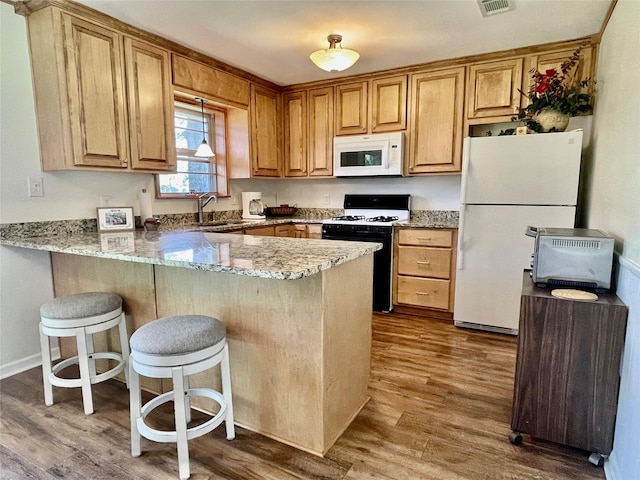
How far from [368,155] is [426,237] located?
1.04 metres

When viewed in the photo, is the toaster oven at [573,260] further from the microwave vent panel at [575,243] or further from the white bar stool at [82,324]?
the white bar stool at [82,324]

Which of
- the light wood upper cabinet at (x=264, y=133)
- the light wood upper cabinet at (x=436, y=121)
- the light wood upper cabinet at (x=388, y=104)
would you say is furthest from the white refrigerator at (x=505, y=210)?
the light wood upper cabinet at (x=264, y=133)

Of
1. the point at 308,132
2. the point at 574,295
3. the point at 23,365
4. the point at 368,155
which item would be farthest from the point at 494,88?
the point at 23,365

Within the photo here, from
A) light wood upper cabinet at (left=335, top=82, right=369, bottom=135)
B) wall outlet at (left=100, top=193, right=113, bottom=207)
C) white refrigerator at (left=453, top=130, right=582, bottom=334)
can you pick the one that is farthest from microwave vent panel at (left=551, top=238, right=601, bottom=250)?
wall outlet at (left=100, top=193, right=113, bottom=207)

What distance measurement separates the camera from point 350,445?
5.31ft

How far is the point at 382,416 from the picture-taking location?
1.84m

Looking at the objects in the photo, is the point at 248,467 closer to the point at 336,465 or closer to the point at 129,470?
the point at 336,465

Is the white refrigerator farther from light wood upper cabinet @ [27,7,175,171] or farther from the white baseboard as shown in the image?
the white baseboard

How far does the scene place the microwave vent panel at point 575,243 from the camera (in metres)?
1.61

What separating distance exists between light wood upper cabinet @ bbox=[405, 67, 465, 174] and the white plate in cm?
193

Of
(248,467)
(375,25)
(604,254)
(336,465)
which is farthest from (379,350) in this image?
(375,25)

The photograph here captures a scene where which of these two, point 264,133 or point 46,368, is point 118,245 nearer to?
point 46,368

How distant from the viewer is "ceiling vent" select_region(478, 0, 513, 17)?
220cm

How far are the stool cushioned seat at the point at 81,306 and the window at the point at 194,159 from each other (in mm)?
1469
